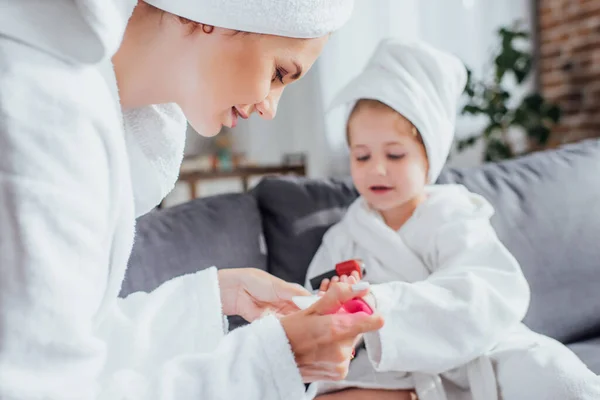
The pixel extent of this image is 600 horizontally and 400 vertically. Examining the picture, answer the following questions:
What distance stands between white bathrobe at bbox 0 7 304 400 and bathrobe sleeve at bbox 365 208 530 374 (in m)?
0.51

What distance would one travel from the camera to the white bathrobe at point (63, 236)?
49 centimetres

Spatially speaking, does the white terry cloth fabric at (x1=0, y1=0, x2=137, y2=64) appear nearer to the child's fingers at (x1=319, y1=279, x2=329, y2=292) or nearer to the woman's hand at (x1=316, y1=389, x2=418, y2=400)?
the child's fingers at (x1=319, y1=279, x2=329, y2=292)

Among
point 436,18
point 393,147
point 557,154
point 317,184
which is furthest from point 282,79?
point 436,18

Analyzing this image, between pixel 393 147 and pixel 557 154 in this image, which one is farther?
pixel 557 154

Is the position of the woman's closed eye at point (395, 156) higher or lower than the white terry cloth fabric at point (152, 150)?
lower

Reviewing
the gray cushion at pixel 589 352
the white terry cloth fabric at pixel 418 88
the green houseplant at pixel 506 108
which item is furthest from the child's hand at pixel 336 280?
the green houseplant at pixel 506 108

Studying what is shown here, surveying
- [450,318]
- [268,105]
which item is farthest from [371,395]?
[268,105]

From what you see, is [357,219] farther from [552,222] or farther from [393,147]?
[552,222]

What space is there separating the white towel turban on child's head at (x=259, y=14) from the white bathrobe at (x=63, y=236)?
0.37 ft

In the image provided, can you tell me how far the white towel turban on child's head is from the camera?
63cm

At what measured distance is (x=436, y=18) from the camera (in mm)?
3574

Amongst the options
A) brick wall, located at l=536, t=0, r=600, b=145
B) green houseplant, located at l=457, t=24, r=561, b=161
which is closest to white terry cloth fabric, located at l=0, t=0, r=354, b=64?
green houseplant, located at l=457, t=24, r=561, b=161

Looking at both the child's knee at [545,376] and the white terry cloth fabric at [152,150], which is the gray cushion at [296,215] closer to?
the child's knee at [545,376]

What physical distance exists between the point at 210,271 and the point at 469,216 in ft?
2.32
